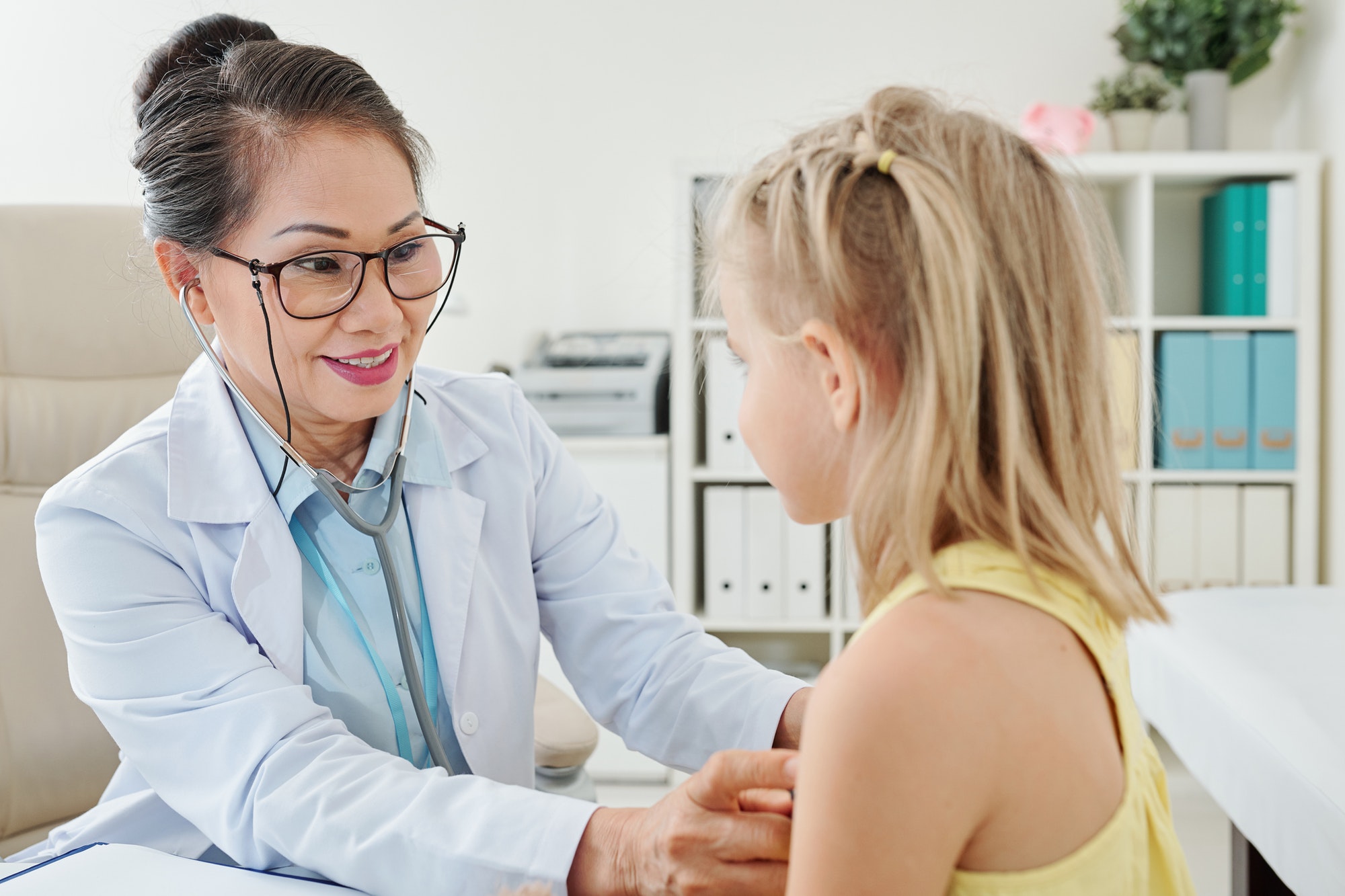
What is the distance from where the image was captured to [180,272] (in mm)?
1030

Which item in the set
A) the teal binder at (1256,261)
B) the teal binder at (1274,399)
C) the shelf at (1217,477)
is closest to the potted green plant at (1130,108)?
the teal binder at (1256,261)

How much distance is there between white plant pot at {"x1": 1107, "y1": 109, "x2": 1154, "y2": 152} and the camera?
96.7 inches

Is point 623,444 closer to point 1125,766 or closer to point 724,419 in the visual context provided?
point 724,419

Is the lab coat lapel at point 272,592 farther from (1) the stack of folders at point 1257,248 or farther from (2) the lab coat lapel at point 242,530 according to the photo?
(1) the stack of folders at point 1257,248

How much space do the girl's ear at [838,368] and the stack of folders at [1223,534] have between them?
6.72 ft

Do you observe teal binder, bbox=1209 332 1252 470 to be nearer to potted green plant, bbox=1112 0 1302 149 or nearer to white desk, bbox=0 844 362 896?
potted green plant, bbox=1112 0 1302 149

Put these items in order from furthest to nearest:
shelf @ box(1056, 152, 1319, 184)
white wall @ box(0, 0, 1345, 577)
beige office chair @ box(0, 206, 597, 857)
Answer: white wall @ box(0, 0, 1345, 577) → shelf @ box(1056, 152, 1319, 184) → beige office chair @ box(0, 206, 597, 857)

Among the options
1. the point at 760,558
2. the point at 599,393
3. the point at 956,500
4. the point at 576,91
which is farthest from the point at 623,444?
the point at 956,500

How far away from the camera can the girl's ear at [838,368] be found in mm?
641

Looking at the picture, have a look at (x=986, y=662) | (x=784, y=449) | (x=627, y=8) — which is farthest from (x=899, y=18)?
(x=986, y=662)

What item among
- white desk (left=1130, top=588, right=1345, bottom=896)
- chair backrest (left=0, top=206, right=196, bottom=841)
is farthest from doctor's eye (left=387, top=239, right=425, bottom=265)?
white desk (left=1130, top=588, right=1345, bottom=896)

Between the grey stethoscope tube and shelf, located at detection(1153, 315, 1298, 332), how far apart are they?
1935 millimetres

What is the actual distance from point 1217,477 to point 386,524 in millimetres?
2059

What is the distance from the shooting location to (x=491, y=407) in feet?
4.02
